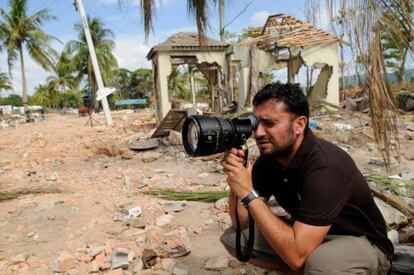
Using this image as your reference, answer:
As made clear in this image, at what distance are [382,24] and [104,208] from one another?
3.71 metres

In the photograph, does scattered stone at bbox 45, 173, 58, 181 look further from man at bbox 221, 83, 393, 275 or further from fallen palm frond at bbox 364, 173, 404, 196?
man at bbox 221, 83, 393, 275

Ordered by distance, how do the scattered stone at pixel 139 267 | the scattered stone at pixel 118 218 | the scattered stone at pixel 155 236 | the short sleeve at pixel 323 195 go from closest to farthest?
the short sleeve at pixel 323 195, the scattered stone at pixel 139 267, the scattered stone at pixel 155 236, the scattered stone at pixel 118 218

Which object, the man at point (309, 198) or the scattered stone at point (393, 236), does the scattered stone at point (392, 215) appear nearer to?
the scattered stone at point (393, 236)

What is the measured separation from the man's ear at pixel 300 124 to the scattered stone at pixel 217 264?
1524 millimetres

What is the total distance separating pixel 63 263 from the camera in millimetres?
3129

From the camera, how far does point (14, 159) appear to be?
843 centimetres


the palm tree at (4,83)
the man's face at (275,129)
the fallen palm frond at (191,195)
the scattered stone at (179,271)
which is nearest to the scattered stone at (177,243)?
the scattered stone at (179,271)

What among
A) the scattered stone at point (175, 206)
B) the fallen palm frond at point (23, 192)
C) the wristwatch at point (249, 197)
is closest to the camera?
the wristwatch at point (249, 197)

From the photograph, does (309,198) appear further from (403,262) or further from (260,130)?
(403,262)

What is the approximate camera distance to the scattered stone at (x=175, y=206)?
163 inches

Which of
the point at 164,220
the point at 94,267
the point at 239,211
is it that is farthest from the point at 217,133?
the point at 164,220

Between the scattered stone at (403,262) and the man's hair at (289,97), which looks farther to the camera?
the scattered stone at (403,262)

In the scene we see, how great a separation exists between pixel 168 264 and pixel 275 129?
174 centimetres

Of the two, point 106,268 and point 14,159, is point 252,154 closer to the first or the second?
point 106,268
